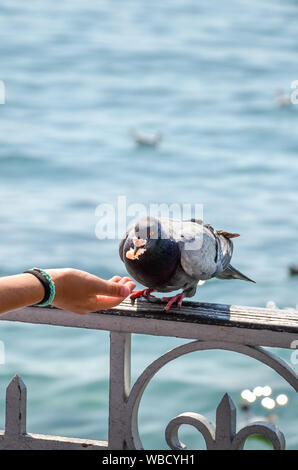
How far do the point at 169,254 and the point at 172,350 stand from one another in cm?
55

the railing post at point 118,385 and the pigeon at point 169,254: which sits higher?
the pigeon at point 169,254

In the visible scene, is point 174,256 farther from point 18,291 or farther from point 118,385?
point 18,291

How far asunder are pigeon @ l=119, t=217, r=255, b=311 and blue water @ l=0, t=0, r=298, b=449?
5443mm

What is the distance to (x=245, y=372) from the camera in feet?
32.4

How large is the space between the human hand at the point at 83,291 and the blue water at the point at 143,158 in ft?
19.7

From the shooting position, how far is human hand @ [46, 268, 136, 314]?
1.95m

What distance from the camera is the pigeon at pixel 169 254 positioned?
8.52 feet

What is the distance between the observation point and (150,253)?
101 inches

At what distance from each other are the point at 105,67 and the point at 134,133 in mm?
4712

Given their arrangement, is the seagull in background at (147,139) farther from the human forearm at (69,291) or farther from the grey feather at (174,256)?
the human forearm at (69,291)

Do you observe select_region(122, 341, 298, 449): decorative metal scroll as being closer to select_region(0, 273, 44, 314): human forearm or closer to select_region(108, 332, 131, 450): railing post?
select_region(108, 332, 131, 450): railing post

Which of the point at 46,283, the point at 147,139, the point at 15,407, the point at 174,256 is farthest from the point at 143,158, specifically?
the point at 46,283

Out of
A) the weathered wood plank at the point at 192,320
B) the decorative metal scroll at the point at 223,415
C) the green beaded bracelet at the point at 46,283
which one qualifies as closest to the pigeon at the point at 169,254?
the weathered wood plank at the point at 192,320
